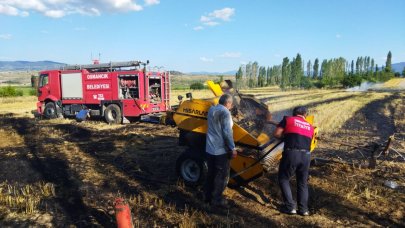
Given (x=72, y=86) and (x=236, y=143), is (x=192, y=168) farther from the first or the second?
(x=72, y=86)

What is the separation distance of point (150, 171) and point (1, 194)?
111 inches

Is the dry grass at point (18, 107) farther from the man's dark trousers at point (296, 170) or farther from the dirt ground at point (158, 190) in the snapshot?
the man's dark trousers at point (296, 170)

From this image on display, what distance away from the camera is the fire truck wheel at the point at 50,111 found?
59.0ft

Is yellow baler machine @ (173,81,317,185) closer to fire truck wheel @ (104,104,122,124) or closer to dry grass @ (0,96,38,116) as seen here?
fire truck wheel @ (104,104,122,124)

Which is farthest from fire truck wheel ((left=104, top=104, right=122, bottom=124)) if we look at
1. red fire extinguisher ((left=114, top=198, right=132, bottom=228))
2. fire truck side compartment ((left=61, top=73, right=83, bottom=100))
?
red fire extinguisher ((left=114, top=198, right=132, bottom=228))

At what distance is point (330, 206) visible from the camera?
18.5 ft

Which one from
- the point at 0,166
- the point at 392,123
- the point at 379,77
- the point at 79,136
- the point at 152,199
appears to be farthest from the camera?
the point at 379,77

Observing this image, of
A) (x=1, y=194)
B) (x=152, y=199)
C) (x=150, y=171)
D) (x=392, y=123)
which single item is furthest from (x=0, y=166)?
(x=392, y=123)

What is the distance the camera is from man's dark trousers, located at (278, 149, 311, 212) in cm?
527

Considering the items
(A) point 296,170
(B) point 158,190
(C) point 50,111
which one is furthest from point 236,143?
(C) point 50,111

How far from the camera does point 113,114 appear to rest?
16.2 metres

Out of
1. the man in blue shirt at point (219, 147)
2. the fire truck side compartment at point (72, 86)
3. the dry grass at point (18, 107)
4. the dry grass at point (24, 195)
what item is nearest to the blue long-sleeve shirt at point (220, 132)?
the man in blue shirt at point (219, 147)

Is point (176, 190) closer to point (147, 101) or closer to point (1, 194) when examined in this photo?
point (1, 194)

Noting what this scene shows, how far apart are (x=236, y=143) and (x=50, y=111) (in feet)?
47.6
